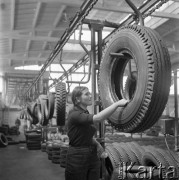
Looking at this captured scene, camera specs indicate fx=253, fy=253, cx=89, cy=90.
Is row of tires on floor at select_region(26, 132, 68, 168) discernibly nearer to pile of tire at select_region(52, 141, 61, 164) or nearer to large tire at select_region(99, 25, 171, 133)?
pile of tire at select_region(52, 141, 61, 164)

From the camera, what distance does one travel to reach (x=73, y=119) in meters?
2.42

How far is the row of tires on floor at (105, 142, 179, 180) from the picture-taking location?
3.35 meters

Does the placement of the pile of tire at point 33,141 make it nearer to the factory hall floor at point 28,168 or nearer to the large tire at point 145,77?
the factory hall floor at point 28,168

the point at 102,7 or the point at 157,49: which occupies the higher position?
the point at 102,7

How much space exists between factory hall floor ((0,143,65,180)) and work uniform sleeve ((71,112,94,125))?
3.29 meters

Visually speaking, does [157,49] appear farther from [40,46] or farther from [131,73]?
[40,46]

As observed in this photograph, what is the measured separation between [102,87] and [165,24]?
5.71 metres

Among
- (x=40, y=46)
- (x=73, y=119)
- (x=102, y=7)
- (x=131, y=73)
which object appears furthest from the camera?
(x=40, y=46)

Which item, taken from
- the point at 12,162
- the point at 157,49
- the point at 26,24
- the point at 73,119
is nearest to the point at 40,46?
the point at 26,24

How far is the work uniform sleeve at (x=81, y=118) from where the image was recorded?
2230 mm

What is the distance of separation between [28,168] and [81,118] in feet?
14.6

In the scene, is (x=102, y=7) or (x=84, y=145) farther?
(x=102, y=7)

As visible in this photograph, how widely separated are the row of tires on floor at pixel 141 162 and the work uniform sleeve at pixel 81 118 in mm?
1372

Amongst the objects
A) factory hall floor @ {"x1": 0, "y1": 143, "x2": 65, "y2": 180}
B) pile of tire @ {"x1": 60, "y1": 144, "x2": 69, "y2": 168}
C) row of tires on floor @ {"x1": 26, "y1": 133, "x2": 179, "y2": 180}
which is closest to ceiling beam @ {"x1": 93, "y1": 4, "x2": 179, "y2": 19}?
row of tires on floor @ {"x1": 26, "y1": 133, "x2": 179, "y2": 180}
